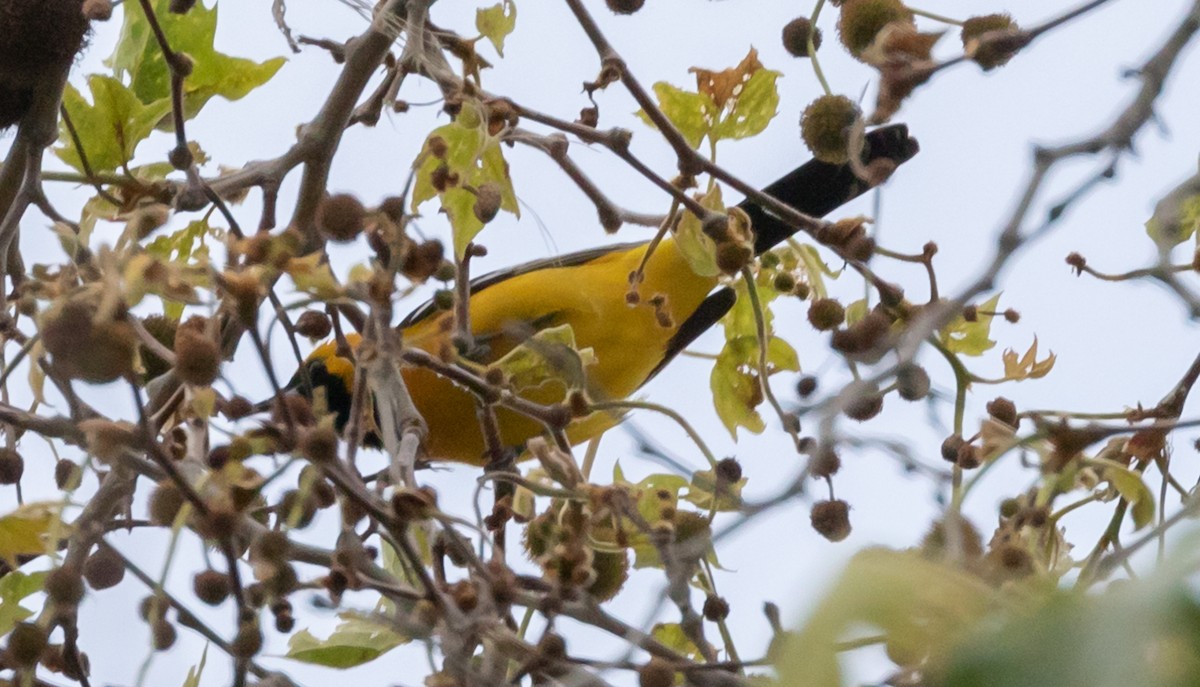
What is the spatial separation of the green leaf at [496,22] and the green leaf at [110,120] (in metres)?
0.40

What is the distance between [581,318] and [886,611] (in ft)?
7.96

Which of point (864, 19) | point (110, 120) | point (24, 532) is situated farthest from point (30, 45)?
point (864, 19)

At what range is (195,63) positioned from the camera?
1.74m

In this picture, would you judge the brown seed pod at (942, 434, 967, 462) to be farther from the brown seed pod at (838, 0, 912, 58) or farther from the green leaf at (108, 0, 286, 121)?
the green leaf at (108, 0, 286, 121)

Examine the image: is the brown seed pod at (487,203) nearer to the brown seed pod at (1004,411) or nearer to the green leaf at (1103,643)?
the brown seed pod at (1004,411)

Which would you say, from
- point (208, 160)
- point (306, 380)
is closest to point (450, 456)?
point (208, 160)

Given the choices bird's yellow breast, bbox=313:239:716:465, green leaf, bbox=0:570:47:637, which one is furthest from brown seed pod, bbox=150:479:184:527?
bird's yellow breast, bbox=313:239:716:465

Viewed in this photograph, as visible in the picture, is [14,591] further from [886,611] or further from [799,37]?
[886,611]

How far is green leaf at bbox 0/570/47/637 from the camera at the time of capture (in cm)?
153

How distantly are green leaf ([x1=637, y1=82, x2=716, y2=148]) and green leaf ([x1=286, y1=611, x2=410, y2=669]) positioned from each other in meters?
0.69

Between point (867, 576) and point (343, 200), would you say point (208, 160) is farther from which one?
point (867, 576)

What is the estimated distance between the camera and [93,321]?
84cm

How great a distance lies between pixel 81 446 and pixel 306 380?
24cm

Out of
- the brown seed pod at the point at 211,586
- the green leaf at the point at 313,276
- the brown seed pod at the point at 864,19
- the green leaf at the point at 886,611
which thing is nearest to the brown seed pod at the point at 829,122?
the brown seed pod at the point at 864,19
